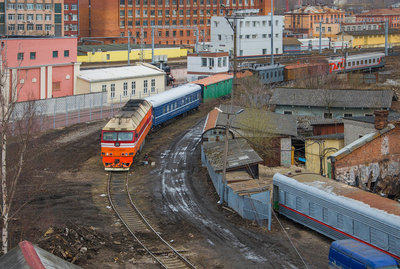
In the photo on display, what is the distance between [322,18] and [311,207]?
139m

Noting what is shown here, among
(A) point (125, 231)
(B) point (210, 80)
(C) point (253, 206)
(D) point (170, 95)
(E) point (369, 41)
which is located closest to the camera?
(A) point (125, 231)

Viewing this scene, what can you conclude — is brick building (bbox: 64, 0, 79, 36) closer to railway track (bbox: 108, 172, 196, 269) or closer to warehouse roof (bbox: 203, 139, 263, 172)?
warehouse roof (bbox: 203, 139, 263, 172)

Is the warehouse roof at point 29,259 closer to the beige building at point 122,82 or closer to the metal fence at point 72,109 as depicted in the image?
the metal fence at point 72,109

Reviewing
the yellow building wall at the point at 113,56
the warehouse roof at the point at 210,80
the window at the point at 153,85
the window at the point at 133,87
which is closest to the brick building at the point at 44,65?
the window at the point at 133,87

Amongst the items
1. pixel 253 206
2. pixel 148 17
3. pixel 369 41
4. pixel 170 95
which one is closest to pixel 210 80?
pixel 170 95

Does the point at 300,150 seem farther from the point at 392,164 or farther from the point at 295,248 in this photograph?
the point at 295,248

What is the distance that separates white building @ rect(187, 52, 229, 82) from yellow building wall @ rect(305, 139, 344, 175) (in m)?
36.9

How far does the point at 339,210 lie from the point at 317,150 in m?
12.8

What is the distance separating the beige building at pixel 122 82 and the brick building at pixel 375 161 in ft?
91.4

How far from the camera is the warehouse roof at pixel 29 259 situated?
13805 mm

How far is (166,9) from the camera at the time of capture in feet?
382

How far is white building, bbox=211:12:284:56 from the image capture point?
9812 cm

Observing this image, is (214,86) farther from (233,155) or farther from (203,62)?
(233,155)

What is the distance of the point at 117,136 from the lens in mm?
31297
